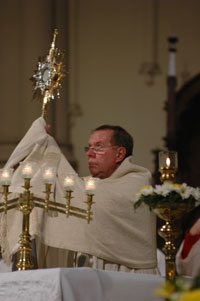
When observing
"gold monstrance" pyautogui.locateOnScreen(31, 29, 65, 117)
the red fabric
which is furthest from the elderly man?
the red fabric

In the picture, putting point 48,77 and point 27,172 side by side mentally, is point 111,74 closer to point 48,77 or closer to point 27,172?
point 48,77

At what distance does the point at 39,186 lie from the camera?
14.0 feet

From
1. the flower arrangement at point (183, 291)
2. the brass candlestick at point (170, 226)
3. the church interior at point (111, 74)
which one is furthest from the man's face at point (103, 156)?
the church interior at point (111, 74)

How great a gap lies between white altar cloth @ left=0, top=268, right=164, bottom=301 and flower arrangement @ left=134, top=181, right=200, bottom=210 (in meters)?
0.30

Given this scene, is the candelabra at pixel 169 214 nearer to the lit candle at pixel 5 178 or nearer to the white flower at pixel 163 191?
the white flower at pixel 163 191

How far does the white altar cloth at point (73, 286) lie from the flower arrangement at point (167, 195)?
0.30m

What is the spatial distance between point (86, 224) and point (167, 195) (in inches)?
32.9

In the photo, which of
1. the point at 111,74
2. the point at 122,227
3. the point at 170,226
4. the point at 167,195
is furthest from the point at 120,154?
the point at 111,74

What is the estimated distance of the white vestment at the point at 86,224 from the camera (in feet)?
13.6

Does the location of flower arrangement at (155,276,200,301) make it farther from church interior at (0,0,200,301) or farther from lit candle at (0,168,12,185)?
church interior at (0,0,200,301)

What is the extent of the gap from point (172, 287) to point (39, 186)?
229 cm

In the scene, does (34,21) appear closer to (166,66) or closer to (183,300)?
(166,66)

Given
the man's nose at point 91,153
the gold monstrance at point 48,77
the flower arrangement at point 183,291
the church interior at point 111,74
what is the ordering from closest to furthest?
the flower arrangement at point 183,291
the gold monstrance at point 48,77
the man's nose at point 91,153
the church interior at point 111,74

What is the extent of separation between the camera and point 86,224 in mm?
4215
